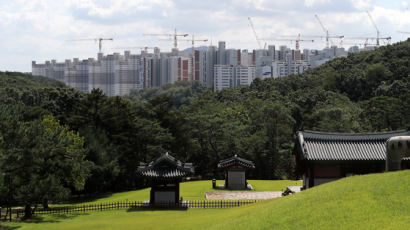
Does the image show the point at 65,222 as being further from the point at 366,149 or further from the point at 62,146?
the point at 366,149

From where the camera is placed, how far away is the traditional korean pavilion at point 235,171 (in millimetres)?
55719

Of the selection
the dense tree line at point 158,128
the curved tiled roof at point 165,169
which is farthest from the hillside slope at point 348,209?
the dense tree line at point 158,128

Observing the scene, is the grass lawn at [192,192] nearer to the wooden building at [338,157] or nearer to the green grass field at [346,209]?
the wooden building at [338,157]

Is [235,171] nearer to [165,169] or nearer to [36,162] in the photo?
[165,169]

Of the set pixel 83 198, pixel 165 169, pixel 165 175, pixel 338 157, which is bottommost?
pixel 83 198

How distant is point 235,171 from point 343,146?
18590mm

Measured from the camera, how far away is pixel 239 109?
88.2 meters

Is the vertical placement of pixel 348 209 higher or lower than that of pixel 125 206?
higher

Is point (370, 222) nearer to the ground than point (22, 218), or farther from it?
farther from it

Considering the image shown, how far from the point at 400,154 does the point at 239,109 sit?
61708 millimetres

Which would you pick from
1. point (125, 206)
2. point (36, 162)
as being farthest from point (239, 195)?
point (36, 162)

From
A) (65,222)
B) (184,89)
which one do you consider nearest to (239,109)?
(65,222)

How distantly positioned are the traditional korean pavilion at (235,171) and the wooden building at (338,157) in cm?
1571

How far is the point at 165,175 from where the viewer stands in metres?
42.2
